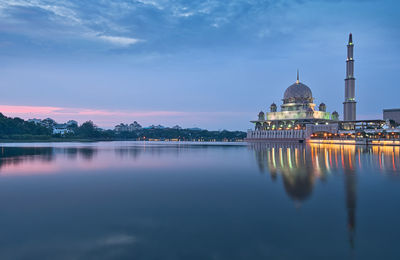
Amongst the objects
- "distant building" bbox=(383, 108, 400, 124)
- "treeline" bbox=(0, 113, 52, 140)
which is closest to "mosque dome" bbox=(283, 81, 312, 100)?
"distant building" bbox=(383, 108, 400, 124)

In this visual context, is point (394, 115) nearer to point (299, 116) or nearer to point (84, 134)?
point (299, 116)

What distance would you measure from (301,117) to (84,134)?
87.6 m

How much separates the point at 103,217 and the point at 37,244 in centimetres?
189

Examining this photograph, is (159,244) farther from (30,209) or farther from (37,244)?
(30,209)

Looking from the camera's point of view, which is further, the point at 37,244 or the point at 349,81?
the point at 349,81

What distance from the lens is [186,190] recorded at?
35.3ft

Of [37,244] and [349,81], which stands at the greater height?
[349,81]

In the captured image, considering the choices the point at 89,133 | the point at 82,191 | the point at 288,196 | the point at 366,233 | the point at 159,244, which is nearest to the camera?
the point at 159,244

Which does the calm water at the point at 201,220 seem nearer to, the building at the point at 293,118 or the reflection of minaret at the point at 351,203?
the reflection of minaret at the point at 351,203

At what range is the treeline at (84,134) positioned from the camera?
283ft

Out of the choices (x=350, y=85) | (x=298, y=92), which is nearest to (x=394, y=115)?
(x=350, y=85)

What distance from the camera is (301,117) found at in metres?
93.2

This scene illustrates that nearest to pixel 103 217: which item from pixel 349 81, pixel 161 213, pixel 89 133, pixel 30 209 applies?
pixel 161 213

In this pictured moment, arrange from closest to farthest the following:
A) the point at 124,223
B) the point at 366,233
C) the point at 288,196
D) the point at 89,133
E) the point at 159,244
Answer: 1. the point at 159,244
2. the point at 366,233
3. the point at 124,223
4. the point at 288,196
5. the point at 89,133
